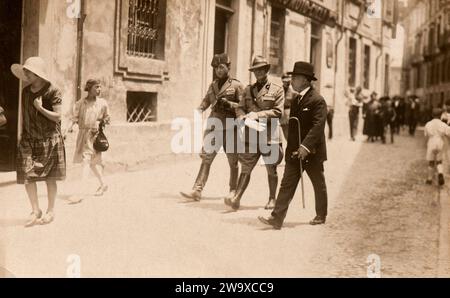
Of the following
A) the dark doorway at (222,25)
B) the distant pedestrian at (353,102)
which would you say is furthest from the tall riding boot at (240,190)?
the distant pedestrian at (353,102)

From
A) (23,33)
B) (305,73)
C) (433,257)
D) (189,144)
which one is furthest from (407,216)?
(23,33)

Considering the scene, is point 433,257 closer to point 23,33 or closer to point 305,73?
point 305,73

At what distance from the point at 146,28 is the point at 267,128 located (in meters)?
2.52

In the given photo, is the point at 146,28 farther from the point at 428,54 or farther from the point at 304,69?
the point at 428,54

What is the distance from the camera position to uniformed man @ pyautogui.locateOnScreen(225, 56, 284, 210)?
22.0 ft

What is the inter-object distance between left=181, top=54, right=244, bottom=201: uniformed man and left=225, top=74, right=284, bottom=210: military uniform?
0.29m

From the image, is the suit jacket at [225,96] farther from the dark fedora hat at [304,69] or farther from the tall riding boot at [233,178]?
the dark fedora hat at [304,69]

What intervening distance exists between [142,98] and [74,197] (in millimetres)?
2372

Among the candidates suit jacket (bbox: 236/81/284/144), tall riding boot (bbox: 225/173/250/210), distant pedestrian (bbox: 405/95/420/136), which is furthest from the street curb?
distant pedestrian (bbox: 405/95/420/136)

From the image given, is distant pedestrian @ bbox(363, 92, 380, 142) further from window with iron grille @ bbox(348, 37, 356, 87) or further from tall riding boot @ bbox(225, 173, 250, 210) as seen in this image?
tall riding boot @ bbox(225, 173, 250, 210)

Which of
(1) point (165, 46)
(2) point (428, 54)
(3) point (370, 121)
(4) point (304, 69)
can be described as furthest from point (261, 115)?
(2) point (428, 54)

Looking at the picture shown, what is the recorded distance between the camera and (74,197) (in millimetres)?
6832

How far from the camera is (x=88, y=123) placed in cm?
689

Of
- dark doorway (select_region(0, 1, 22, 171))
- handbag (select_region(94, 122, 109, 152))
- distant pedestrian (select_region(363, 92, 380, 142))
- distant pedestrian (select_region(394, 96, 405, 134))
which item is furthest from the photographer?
distant pedestrian (select_region(394, 96, 405, 134))
